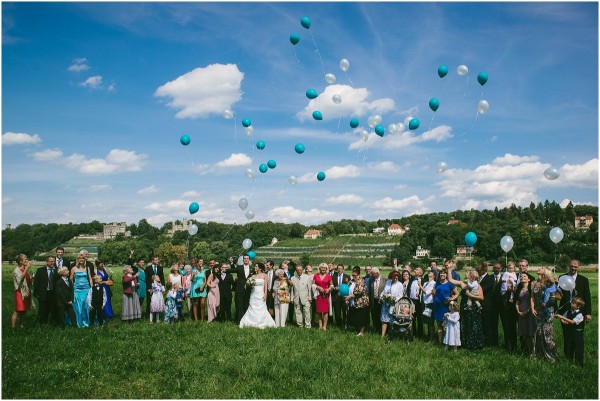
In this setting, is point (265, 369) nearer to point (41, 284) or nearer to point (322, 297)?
point (322, 297)

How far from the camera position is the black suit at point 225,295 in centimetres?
1257

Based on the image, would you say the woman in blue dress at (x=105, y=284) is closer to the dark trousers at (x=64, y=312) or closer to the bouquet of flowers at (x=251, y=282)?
the dark trousers at (x=64, y=312)

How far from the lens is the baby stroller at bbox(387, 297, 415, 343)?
32.3ft

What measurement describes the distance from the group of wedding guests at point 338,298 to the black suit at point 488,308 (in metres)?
0.02

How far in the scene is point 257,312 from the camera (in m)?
11.6

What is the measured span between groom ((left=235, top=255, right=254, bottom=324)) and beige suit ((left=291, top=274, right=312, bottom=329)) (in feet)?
4.52

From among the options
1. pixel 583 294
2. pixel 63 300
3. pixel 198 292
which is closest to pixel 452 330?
pixel 583 294

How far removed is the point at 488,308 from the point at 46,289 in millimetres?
10397

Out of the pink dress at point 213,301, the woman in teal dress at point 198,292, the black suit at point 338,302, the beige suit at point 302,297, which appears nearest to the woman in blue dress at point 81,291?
the woman in teal dress at point 198,292

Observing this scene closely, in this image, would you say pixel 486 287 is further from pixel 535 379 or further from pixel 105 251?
pixel 105 251

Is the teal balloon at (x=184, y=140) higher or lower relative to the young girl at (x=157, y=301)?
higher

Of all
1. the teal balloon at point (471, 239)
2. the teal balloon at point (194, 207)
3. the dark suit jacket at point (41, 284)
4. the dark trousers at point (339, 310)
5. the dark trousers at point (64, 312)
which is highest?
the teal balloon at point (194, 207)

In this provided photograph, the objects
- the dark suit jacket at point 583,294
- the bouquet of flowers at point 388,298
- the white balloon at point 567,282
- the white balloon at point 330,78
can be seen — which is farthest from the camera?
the white balloon at point 330,78

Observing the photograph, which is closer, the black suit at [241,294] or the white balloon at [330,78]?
the black suit at [241,294]
